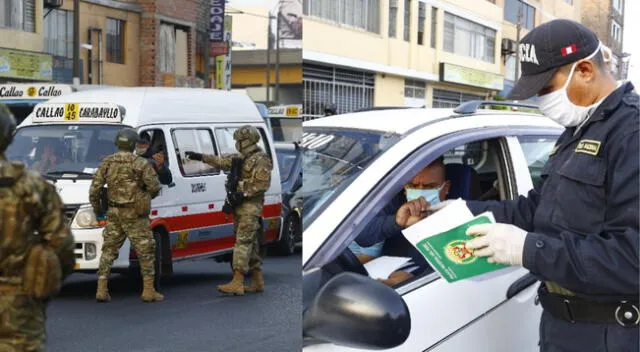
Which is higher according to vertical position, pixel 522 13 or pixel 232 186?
pixel 522 13

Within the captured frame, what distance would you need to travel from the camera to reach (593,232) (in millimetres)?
1555

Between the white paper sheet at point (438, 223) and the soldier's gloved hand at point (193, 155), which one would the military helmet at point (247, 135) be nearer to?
the soldier's gloved hand at point (193, 155)

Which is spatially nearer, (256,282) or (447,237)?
(447,237)

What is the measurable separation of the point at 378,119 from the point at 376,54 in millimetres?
189

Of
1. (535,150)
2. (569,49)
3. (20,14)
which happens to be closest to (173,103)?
(20,14)

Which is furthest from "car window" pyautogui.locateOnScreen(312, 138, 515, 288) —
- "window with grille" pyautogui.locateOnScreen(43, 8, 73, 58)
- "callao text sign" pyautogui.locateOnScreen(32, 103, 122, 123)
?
"window with grille" pyautogui.locateOnScreen(43, 8, 73, 58)

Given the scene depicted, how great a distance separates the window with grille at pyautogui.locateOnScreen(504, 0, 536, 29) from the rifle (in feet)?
1.63

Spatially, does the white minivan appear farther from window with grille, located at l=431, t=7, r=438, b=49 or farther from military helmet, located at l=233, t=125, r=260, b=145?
window with grille, located at l=431, t=7, r=438, b=49

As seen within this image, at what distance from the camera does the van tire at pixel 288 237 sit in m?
1.58

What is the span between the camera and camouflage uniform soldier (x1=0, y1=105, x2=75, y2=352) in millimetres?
1284

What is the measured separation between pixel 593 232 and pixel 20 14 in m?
0.92

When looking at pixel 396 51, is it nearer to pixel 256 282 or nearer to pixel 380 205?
pixel 380 205

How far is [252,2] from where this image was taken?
161 centimetres

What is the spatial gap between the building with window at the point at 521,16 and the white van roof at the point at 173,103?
0.41 m
